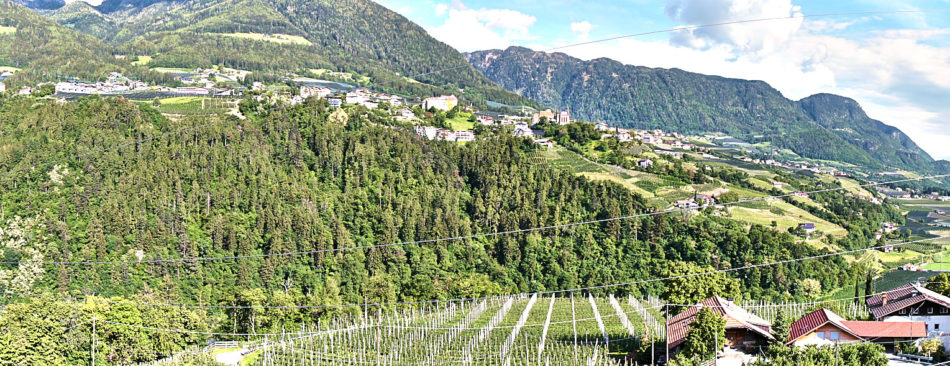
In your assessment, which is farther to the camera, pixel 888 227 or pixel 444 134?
pixel 444 134

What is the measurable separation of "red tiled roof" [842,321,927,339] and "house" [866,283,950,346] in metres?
0.39

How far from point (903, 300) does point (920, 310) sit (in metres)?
0.78

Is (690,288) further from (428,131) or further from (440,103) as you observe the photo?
(440,103)

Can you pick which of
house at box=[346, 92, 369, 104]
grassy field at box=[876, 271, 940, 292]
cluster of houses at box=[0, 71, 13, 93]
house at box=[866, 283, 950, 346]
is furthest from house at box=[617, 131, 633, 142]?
cluster of houses at box=[0, 71, 13, 93]

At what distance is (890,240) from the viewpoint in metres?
80.6

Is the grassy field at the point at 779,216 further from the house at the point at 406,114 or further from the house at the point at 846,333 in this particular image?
the house at the point at 846,333

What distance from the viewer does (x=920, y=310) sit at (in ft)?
90.3

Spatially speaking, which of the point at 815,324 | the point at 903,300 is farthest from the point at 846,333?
the point at 903,300

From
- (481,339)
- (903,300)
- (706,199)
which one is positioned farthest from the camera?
(706,199)

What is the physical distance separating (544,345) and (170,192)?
49995 mm

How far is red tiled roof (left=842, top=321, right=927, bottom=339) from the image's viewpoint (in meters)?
26.1

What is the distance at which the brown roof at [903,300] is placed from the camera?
1069 inches

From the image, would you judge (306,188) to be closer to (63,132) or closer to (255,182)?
(255,182)

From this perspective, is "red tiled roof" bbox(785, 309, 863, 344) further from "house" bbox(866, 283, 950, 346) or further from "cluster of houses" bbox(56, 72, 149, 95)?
"cluster of houses" bbox(56, 72, 149, 95)
